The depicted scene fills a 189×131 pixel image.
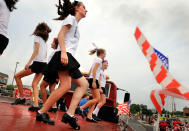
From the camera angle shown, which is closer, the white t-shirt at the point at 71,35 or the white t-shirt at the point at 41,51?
the white t-shirt at the point at 71,35

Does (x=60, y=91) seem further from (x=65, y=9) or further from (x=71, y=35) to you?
(x=65, y=9)

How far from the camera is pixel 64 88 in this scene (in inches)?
99.3

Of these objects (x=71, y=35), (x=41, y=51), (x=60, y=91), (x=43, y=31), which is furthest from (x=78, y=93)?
(x=43, y=31)

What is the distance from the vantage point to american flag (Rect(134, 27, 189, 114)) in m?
1.40

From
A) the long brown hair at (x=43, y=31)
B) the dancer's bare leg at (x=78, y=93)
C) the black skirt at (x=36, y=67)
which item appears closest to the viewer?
the dancer's bare leg at (x=78, y=93)

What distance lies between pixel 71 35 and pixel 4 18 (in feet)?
3.26

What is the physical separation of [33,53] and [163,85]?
3.02m

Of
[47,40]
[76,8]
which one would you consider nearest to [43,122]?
[76,8]

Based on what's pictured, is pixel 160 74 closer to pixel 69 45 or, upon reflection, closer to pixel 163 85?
pixel 163 85

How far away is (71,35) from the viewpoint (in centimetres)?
275

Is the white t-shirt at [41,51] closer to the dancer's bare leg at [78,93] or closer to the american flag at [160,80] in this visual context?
the dancer's bare leg at [78,93]

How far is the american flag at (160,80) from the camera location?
54.9 inches

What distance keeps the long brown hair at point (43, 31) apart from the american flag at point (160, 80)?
2.60 metres

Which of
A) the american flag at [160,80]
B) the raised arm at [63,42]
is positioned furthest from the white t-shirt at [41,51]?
the american flag at [160,80]
